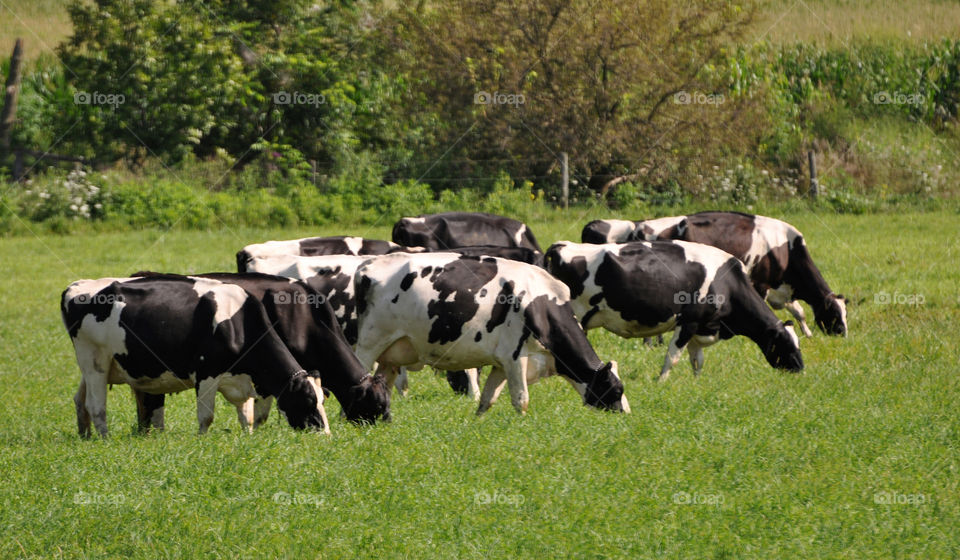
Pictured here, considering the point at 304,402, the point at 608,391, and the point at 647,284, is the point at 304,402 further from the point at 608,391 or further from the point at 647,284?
the point at 647,284

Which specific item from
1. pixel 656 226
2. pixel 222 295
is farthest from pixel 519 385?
pixel 656 226

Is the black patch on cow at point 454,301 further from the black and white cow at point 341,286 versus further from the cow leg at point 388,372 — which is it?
the black and white cow at point 341,286

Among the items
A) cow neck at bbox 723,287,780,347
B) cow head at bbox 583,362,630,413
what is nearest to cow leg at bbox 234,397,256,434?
cow head at bbox 583,362,630,413

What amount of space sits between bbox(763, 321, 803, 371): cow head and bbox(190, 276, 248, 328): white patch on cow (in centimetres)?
657

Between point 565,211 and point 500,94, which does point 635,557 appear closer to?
point 565,211

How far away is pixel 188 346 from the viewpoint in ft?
35.0

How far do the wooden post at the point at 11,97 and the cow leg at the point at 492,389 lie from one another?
97.8 feet

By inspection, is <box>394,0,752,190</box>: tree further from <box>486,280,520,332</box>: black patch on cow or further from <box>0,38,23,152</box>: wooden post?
<box>486,280,520,332</box>: black patch on cow

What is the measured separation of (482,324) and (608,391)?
142cm

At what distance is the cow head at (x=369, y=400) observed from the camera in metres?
11.1

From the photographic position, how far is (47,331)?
18250 mm


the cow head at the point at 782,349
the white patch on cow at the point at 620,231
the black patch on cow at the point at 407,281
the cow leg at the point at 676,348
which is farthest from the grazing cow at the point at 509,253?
the white patch on cow at the point at 620,231

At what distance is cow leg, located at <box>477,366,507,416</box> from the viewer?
11828mm

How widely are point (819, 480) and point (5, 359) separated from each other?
11394 mm
